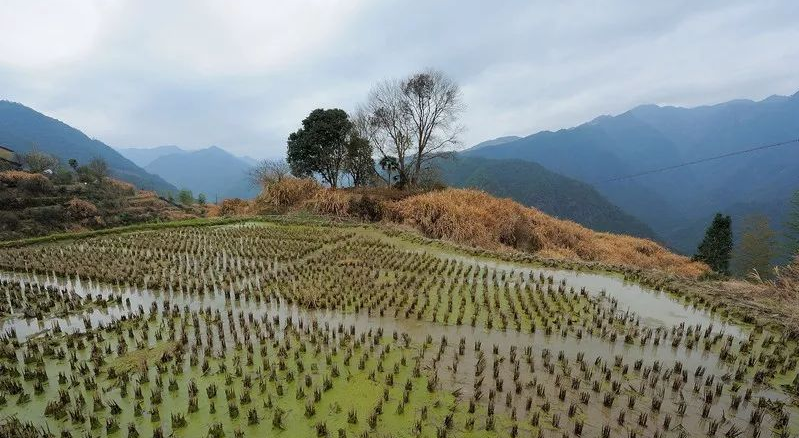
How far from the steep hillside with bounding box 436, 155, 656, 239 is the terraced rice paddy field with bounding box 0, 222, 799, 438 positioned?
116 meters

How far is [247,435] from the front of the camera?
4320 mm

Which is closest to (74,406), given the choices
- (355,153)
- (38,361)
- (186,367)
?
(186,367)

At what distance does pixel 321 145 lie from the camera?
3036 cm

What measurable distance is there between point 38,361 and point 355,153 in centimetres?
2731

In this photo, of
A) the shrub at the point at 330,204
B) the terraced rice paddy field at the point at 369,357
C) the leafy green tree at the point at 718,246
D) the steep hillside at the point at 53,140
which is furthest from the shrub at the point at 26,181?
the steep hillside at the point at 53,140

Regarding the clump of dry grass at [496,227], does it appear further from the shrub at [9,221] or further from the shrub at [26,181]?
the shrub at [26,181]

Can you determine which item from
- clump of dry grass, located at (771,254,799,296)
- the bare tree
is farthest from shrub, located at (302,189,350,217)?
clump of dry grass, located at (771,254,799,296)

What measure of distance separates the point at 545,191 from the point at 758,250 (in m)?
101

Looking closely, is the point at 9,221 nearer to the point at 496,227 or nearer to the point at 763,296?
the point at 496,227

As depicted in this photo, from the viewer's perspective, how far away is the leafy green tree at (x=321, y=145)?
97.4ft

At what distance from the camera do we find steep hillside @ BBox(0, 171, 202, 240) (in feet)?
91.6

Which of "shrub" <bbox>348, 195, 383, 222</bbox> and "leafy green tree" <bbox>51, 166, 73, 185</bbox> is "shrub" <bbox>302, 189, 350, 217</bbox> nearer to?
"shrub" <bbox>348, 195, 383, 222</bbox>

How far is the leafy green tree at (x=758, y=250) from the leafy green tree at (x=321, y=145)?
41.6 metres

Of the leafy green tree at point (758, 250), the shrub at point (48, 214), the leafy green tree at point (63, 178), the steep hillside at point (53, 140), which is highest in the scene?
the steep hillside at point (53, 140)
